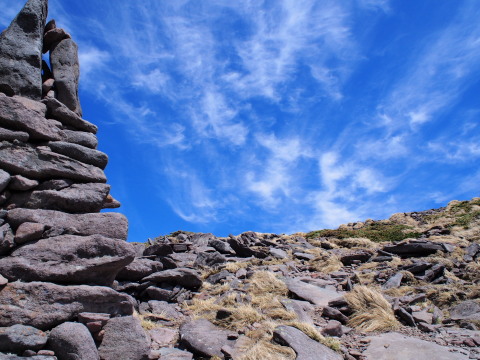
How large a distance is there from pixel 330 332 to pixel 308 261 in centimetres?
924

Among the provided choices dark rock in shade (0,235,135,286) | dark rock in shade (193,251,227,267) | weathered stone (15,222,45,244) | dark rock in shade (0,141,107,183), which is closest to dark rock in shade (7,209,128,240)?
weathered stone (15,222,45,244)

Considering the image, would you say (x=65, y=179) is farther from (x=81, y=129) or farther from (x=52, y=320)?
(x=52, y=320)

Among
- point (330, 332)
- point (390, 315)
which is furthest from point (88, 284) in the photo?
point (390, 315)

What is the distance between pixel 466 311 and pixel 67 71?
13.7m

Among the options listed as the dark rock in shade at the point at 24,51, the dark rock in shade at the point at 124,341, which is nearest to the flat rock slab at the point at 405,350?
the dark rock in shade at the point at 124,341

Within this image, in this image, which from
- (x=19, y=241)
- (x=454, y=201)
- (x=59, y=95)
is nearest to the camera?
(x=19, y=241)

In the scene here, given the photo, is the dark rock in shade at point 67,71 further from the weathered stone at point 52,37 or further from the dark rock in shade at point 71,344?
the dark rock in shade at point 71,344

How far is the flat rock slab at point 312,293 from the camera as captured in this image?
12.2m

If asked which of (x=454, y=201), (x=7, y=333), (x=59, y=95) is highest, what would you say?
(x=454, y=201)

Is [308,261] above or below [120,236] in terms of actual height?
above

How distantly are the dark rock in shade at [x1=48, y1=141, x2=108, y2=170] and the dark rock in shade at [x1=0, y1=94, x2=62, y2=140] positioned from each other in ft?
0.92

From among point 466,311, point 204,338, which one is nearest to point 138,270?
point 204,338

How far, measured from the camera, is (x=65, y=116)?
962cm

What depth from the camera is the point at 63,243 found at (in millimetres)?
7727
